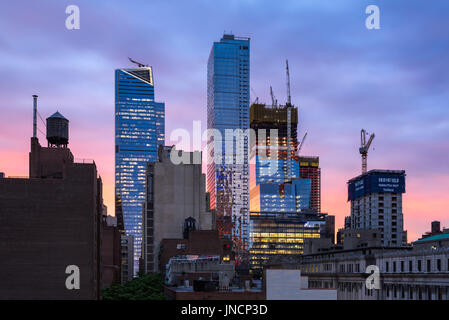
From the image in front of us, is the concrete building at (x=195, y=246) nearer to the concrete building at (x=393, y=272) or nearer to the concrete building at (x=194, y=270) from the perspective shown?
the concrete building at (x=393, y=272)

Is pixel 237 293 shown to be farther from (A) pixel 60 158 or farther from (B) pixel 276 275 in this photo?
(A) pixel 60 158

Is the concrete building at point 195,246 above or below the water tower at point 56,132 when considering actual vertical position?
below

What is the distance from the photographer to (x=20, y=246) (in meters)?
67.6

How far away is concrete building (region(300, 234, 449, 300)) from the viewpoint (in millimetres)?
79312

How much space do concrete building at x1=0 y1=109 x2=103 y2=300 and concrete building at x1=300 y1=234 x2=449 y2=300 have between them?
5415 centimetres

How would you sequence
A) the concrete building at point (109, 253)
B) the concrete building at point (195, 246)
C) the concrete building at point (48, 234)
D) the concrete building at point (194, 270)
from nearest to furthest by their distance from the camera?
1. the concrete building at point (48, 234)
2. the concrete building at point (194, 270)
3. the concrete building at point (109, 253)
4. the concrete building at point (195, 246)

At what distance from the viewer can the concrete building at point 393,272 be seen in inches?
3123

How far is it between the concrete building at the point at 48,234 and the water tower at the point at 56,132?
12057mm

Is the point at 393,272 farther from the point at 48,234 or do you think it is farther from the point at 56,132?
the point at 56,132

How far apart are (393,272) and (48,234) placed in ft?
216

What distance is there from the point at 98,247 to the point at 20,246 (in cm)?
1563

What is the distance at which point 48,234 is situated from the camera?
68375 mm

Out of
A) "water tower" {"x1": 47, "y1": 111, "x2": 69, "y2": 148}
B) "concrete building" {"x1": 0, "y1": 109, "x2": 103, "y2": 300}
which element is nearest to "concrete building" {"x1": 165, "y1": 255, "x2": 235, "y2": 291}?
"concrete building" {"x1": 0, "y1": 109, "x2": 103, "y2": 300}

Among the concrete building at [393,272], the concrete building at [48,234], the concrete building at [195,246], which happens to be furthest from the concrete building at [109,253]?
the concrete building at [48,234]
